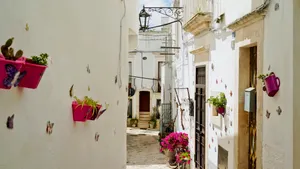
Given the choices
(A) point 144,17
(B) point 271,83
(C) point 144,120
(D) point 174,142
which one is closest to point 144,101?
(C) point 144,120

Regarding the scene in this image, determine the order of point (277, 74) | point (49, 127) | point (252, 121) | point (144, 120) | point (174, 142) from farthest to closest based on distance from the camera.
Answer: point (144, 120) < point (174, 142) < point (252, 121) < point (277, 74) < point (49, 127)

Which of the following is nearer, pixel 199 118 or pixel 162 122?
pixel 199 118

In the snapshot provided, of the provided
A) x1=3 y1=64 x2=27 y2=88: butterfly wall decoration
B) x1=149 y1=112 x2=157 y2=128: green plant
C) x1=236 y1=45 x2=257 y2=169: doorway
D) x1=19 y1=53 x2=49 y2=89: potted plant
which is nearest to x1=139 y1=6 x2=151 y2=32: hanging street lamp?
x1=236 y1=45 x2=257 y2=169: doorway

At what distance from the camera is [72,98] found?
112 inches

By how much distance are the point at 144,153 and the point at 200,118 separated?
5.97m

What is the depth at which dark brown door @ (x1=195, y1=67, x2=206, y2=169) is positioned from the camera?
7207mm

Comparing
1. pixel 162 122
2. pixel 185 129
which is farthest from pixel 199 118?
pixel 162 122

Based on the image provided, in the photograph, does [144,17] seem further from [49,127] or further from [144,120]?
[144,120]

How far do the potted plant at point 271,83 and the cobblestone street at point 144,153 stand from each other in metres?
7.08

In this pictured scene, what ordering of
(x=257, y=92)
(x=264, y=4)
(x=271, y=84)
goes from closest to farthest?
(x=271, y=84)
(x=264, y=4)
(x=257, y=92)

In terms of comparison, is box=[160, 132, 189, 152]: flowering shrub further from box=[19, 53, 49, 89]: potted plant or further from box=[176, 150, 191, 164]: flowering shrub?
box=[19, 53, 49, 89]: potted plant

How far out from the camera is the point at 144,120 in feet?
75.2

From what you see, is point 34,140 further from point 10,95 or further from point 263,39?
point 263,39

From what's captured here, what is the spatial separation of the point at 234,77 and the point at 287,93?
1.67 meters
